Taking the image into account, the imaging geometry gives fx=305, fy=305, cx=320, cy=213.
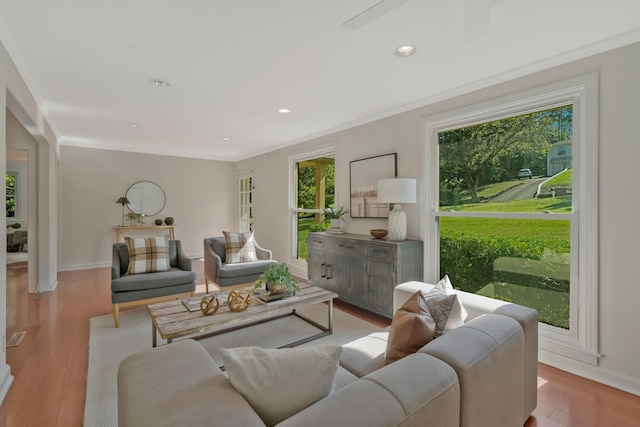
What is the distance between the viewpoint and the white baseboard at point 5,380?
2.02 metres

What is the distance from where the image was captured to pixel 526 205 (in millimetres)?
2719

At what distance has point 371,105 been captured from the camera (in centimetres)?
358

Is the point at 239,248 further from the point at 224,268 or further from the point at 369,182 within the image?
the point at 369,182

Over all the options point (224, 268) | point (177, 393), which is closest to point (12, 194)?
point (224, 268)

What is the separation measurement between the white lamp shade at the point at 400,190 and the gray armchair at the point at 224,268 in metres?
1.80

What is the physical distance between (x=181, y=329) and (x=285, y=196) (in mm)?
3739

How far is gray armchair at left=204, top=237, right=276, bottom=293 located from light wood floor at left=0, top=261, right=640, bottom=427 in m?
1.33

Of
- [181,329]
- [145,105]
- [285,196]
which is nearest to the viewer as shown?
[181,329]

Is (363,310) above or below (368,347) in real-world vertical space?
below

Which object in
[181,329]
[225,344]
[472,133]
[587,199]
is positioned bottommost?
[225,344]

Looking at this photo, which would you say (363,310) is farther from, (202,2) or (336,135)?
(202,2)

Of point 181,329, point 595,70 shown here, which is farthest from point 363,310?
point 595,70

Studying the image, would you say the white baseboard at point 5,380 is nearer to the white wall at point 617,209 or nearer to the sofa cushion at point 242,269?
the sofa cushion at point 242,269

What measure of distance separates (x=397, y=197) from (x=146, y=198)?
5625mm
